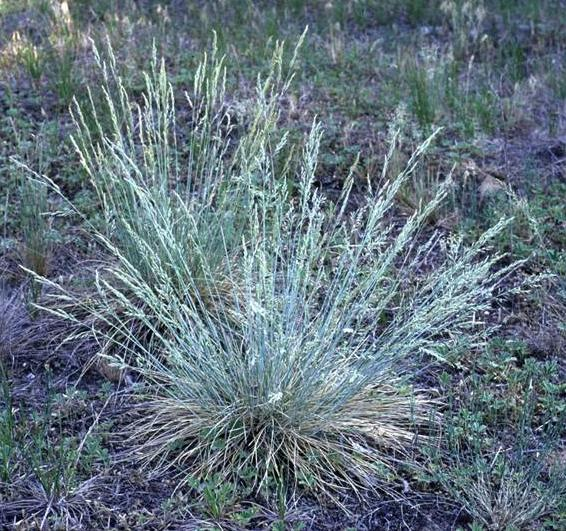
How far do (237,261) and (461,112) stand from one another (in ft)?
7.78

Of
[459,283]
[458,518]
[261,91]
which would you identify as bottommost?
[458,518]

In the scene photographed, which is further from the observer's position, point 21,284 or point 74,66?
point 74,66

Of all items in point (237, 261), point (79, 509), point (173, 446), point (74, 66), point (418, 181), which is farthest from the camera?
point (74, 66)

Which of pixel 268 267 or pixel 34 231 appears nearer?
pixel 268 267

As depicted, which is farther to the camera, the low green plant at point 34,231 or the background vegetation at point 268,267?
the low green plant at point 34,231

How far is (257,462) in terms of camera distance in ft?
10.5

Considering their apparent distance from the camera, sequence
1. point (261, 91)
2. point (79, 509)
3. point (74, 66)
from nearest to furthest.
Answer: point (79, 509), point (261, 91), point (74, 66)

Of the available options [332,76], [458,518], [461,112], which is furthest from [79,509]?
[332,76]

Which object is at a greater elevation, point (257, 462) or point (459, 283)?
point (459, 283)

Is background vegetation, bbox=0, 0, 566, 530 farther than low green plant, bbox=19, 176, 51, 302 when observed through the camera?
No

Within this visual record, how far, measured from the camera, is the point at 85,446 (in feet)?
11.0

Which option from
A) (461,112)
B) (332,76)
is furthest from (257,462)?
(332,76)

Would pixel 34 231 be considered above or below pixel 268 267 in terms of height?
below

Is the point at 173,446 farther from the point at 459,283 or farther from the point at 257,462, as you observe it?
the point at 459,283
